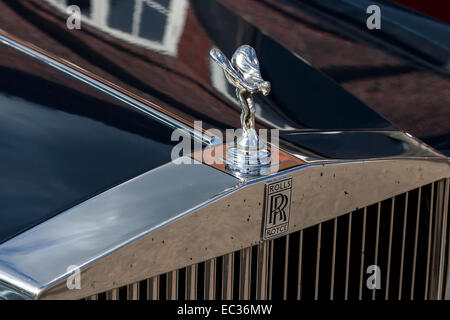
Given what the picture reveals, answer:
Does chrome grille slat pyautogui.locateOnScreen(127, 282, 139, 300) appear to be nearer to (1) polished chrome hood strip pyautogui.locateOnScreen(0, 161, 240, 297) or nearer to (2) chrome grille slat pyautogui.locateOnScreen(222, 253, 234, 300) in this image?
(1) polished chrome hood strip pyautogui.locateOnScreen(0, 161, 240, 297)

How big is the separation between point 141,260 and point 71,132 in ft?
0.92

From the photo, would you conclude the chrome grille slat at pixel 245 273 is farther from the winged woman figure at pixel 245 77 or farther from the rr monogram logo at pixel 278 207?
the winged woman figure at pixel 245 77

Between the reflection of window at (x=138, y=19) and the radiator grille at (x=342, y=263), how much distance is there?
0.56 meters

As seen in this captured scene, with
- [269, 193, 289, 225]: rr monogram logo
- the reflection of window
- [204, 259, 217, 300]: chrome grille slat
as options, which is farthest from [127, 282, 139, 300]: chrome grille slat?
the reflection of window

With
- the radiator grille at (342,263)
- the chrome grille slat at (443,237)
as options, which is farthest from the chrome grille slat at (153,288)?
the chrome grille slat at (443,237)

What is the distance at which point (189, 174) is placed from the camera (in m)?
1.19

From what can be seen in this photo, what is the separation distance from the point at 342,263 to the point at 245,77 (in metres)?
0.39

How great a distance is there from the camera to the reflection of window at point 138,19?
166cm

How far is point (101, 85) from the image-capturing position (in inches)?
55.0

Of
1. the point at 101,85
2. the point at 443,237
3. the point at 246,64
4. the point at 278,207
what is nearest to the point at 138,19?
the point at 101,85

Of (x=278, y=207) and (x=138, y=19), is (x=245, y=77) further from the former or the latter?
(x=138, y=19)

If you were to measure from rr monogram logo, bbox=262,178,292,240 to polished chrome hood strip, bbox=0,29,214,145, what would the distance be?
15cm

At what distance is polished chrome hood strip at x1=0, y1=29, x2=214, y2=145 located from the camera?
4.29 ft

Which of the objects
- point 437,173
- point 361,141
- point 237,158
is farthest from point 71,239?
point 437,173
